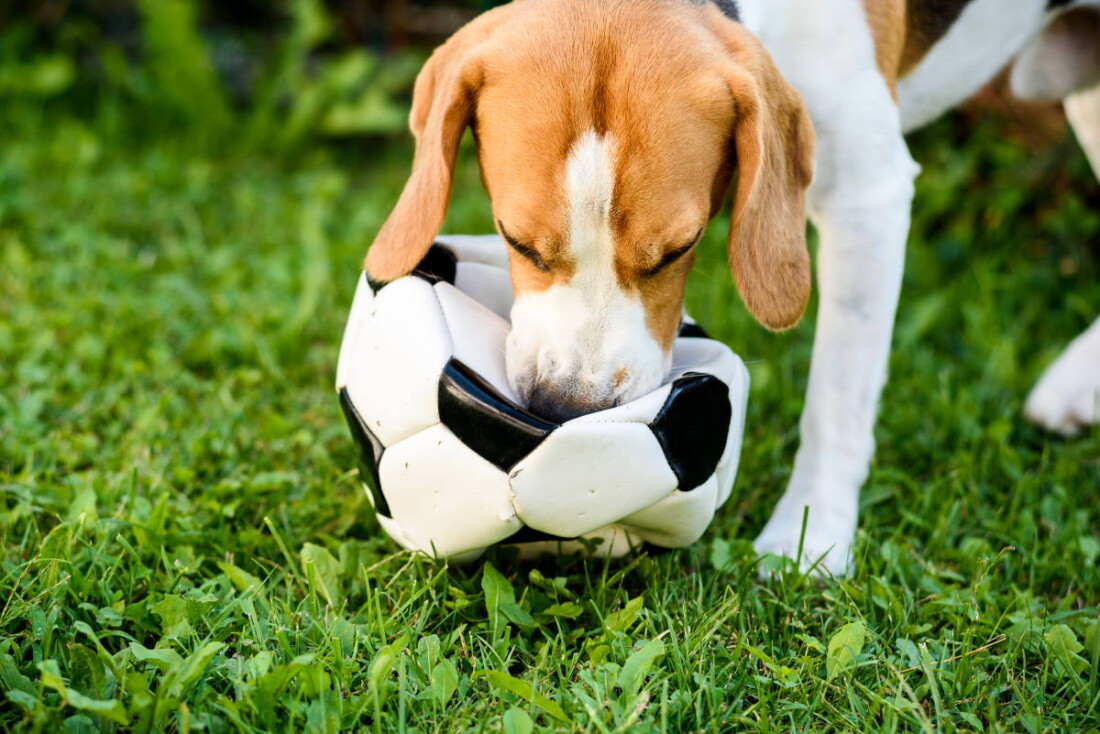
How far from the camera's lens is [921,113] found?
3.61m

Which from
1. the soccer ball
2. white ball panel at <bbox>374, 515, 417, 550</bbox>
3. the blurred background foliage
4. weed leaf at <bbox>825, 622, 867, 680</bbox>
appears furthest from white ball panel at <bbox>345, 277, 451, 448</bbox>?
the blurred background foliage

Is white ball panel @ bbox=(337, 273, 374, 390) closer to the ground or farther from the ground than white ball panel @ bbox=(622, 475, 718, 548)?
farther from the ground

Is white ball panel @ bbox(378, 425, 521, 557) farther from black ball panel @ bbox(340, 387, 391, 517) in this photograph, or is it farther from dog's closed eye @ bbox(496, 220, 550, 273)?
dog's closed eye @ bbox(496, 220, 550, 273)

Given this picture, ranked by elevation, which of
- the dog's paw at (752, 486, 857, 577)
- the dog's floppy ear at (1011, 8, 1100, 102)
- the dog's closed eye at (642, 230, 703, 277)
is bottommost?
the dog's paw at (752, 486, 857, 577)

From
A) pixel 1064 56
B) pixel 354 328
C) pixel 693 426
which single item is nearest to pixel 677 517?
pixel 693 426

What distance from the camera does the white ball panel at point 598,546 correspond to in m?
2.75

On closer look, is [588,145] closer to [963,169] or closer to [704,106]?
[704,106]

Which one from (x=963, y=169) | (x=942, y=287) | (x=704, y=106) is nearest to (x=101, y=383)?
(x=704, y=106)

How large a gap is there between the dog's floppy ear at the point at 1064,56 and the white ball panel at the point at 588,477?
2495mm

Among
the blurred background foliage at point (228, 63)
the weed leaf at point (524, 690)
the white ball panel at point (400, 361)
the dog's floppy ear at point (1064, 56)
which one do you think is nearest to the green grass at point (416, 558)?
the weed leaf at point (524, 690)

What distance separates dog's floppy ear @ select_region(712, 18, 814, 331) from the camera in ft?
8.64

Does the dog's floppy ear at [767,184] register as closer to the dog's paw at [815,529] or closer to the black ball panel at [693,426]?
the black ball panel at [693,426]

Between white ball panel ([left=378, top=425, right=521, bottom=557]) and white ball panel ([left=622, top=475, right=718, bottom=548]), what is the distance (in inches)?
12.6

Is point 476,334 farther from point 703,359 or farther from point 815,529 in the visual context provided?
point 815,529
